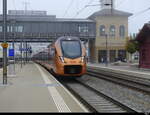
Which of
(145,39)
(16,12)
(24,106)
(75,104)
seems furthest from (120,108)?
(16,12)

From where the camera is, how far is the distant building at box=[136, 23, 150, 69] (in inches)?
1966

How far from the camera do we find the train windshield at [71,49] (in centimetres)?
2625

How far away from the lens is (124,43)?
90250mm

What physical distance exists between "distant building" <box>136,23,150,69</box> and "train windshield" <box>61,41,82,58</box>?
23832 millimetres

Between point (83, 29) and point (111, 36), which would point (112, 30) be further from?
point (83, 29)

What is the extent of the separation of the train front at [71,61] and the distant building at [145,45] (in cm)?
2421

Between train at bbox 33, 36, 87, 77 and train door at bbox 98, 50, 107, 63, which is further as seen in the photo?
train door at bbox 98, 50, 107, 63

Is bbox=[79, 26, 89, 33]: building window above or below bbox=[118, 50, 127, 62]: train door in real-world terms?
above

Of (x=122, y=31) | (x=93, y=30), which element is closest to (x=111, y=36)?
(x=122, y=31)

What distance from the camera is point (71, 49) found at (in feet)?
87.1

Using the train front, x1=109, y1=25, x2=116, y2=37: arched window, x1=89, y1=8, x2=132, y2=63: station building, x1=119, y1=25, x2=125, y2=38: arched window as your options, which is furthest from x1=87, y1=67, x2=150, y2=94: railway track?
x1=109, y1=25, x2=116, y2=37: arched window

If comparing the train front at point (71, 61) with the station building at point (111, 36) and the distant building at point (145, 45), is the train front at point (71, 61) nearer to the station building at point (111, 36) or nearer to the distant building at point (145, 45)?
the distant building at point (145, 45)

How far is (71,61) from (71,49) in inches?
41.8

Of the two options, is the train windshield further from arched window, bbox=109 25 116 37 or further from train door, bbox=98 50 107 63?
arched window, bbox=109 25 116 37
